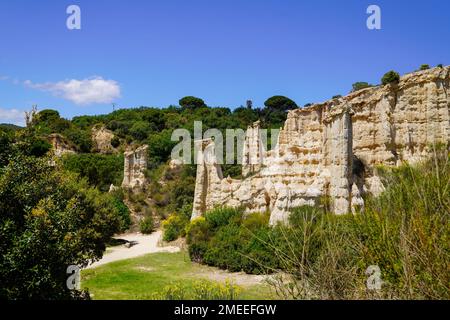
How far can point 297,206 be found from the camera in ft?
67.3

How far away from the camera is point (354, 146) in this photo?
23.2 meters

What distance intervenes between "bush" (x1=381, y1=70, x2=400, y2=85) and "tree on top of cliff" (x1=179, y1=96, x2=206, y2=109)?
181 ft

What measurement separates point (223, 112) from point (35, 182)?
192ft

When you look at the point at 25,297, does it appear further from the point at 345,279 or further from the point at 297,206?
the point at 297,206

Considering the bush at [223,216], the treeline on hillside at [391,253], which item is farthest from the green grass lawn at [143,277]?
the treeline on hillside at [391,253]

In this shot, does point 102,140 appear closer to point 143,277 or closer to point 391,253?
point 143,277

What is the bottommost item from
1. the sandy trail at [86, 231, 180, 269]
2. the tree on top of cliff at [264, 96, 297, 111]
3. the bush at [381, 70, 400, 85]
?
the sandy trail at [86, 231, 180, 269]

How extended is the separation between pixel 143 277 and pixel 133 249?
851cm

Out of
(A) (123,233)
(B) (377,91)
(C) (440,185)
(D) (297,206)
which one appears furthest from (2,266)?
(A) (123,233)

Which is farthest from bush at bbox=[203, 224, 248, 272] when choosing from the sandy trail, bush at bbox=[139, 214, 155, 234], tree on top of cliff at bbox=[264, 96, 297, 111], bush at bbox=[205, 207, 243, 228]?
tree on top of cliff at bbox=[264, 96, 297, 111]

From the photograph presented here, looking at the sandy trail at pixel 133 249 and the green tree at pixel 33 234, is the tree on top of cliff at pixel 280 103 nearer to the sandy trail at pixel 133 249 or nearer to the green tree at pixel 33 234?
the sandy trail at pixel 133 249

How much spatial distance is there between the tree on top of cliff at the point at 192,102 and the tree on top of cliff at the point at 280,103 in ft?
42.6

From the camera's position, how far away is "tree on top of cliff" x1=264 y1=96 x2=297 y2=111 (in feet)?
235

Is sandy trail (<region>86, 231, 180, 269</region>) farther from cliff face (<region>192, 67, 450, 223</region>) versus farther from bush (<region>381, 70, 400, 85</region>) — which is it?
bush (<region>381, 70, 400, 85</region>)
